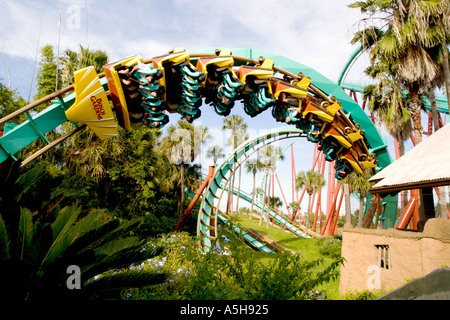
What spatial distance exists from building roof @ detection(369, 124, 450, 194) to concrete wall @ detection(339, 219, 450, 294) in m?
0.88

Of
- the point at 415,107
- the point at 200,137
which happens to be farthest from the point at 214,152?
the point at 415,107

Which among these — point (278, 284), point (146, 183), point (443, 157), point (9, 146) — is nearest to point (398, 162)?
point (443, 157)

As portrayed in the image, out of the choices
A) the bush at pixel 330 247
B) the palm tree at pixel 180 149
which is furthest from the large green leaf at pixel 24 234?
the palm tree at pixel 180 149

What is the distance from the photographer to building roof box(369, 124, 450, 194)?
570 cm

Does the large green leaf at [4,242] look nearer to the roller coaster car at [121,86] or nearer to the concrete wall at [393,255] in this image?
the roller coaster car at [121,86]

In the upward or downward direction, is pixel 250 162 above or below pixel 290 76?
above

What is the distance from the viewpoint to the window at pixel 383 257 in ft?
20.1

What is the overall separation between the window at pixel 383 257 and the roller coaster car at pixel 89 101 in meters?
6.27

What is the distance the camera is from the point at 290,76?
8969 millimetres

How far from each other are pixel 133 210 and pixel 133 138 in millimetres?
3486

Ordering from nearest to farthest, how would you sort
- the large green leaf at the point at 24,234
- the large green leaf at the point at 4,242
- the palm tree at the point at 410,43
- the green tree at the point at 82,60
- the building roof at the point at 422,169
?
the large green leaf at the point at 4,242 → the large green leaf at the point at 24,234 → the building roof at the point at 422,169 → the palm tree at the point at 410,43 → the green tree at the point at 82,60

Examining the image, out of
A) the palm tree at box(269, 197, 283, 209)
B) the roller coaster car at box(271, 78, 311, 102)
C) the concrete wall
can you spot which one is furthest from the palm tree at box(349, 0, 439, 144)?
the palm tree at box(269, 197, 283, 209)

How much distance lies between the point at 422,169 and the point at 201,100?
5154 millimetres

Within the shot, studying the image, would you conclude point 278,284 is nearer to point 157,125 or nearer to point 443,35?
point 157,125
